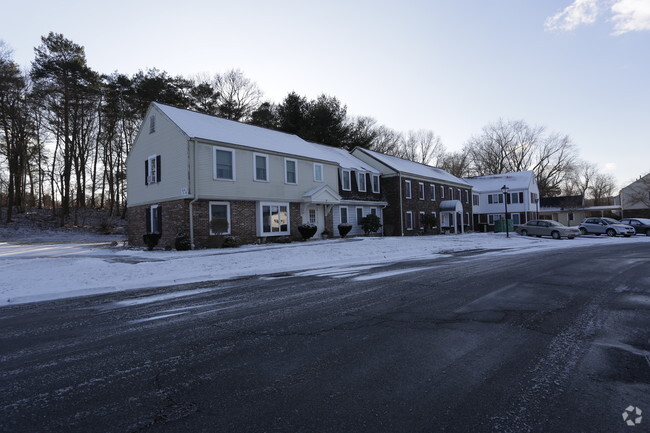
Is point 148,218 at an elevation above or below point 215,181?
below

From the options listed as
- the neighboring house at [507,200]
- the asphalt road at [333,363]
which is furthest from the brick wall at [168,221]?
the neighboring house at [507,200]

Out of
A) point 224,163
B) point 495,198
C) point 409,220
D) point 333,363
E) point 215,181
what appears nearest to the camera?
point 333,363

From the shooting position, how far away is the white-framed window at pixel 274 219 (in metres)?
22.4

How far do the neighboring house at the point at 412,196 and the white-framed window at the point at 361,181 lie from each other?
10.5 feet

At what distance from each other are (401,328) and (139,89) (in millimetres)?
42194

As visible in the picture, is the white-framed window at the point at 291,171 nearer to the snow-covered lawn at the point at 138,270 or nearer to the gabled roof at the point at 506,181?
the snow-covered lawn at the point at 138,270

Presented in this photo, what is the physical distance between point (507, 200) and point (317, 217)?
3566 cm

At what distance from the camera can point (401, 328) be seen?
5109 mm

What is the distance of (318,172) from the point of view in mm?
26906

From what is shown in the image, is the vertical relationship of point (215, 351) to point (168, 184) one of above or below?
below

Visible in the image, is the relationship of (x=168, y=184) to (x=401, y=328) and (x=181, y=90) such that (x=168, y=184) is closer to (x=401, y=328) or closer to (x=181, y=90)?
(x=401, y=328)

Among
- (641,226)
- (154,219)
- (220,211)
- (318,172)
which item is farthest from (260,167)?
(641,226)

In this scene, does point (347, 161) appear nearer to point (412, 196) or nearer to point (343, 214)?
point (343, 214)

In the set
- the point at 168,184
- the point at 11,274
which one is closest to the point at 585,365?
the point at 11,274
